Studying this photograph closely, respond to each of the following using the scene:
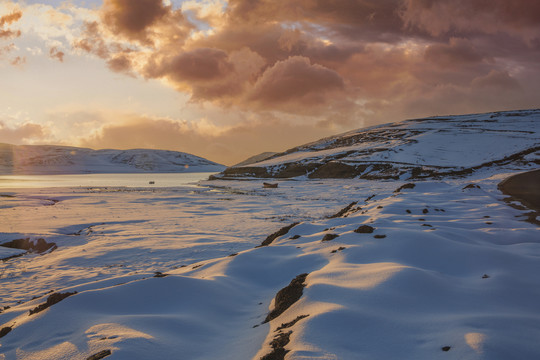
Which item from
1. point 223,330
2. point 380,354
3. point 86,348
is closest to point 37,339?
point 86,348

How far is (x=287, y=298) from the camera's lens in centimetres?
532

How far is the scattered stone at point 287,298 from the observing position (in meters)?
5.00

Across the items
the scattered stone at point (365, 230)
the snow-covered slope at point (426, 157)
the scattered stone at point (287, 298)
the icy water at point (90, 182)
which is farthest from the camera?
the snow-covered slope at point (426, 157)

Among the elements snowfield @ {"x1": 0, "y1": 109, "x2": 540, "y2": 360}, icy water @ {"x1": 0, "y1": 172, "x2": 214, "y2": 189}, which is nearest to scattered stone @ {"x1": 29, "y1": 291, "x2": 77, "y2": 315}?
snowfield @ {"x1": 0, "y1": 109, "x2": 540, "y2": 360}

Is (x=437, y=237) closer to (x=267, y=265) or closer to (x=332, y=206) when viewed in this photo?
(x=267, y=265)

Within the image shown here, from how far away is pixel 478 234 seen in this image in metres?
9.54

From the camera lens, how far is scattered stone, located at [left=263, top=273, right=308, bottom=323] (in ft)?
16.4

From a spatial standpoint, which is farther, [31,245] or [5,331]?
[31,245]

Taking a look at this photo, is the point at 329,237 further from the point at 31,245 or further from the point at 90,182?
the point at 90,182

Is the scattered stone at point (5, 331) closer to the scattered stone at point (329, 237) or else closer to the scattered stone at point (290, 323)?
the scattered stone at point (290, 323)

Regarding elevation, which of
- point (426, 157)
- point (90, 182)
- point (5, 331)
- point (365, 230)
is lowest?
point (5, 331)

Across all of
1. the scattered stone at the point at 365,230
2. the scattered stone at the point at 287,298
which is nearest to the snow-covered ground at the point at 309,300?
the scattered stone at the point at 287,298

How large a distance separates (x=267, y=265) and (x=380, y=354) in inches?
183

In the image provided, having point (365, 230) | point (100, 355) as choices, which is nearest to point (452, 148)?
point (365, 230)
